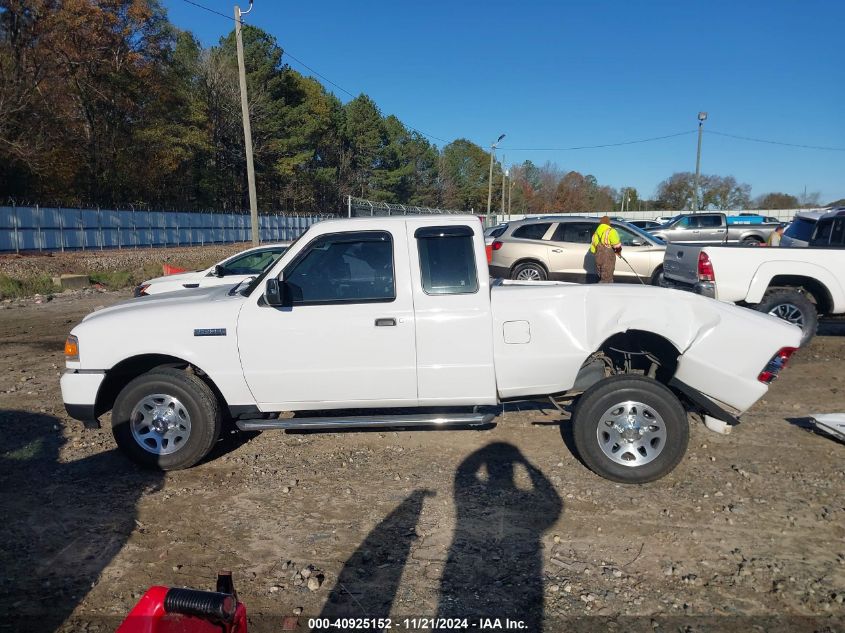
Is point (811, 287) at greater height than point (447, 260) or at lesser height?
lesser

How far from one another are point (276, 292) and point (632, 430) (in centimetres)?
288

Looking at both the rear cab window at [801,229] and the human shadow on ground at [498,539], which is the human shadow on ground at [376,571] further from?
the rear cab window at [801,229]

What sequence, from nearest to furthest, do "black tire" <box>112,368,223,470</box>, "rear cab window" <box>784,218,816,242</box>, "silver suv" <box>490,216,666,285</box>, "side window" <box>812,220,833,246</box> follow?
"black tire" <box>112,368,223,470</box>, "side window" <box>812,220,833,246</box>, "rear cab window" <box>784,218,816,242</box>, "silver suv" <box>490,216,666,285</box>

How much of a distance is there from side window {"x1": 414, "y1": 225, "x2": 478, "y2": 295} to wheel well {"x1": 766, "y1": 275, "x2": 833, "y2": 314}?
5909mm

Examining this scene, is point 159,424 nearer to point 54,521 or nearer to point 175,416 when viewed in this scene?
point 175,416

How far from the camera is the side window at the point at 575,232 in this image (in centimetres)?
1351

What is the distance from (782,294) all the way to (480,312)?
19.9 ft

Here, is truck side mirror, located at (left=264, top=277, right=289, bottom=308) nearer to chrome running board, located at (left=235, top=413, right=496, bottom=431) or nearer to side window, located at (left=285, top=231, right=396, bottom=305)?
side window, located at (left=285, top=231, right=396, bottom=305)

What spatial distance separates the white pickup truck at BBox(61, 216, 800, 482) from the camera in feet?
15.0

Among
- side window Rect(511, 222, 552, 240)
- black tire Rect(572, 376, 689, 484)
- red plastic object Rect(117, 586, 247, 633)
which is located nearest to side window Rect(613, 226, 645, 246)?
side window Rect(511, 222, 552, 240)

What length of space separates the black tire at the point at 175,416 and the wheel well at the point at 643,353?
10.6 ft

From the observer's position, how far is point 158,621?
189cm

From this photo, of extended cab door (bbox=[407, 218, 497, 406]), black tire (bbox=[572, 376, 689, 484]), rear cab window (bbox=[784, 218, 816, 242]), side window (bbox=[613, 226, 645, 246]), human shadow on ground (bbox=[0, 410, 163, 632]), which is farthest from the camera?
side window (bbox=[613, 226, 645, 246])

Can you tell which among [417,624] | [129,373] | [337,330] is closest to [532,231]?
[337,330]
